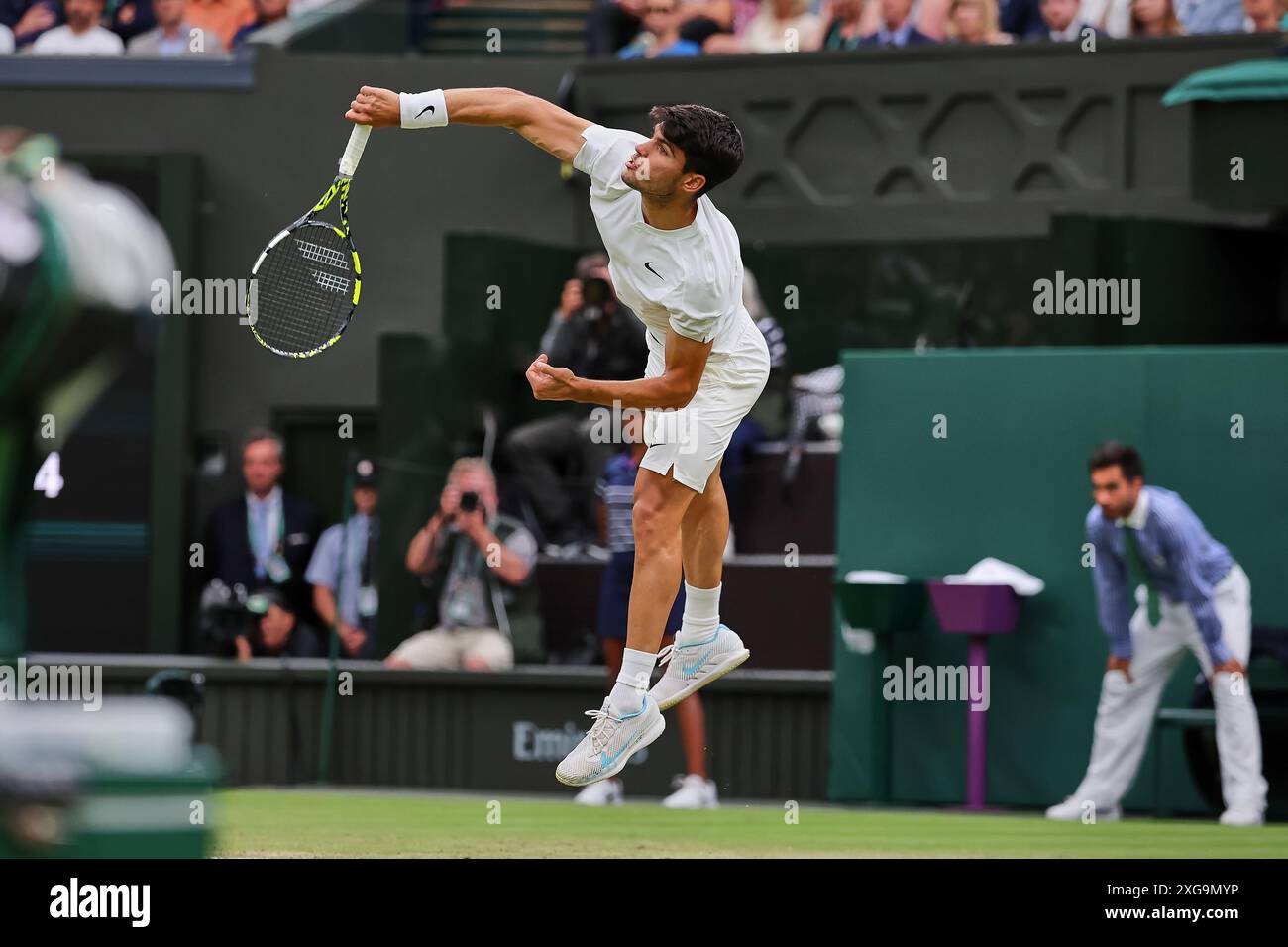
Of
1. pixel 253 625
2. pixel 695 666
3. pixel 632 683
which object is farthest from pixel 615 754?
pixel 253 625

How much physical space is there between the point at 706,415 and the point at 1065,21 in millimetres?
7836

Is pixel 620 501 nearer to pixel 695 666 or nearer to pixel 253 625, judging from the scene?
pixel 253 625

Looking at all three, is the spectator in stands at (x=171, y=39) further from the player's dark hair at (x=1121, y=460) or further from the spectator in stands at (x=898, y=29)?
the player's dark hair at (x=1121, y=460)

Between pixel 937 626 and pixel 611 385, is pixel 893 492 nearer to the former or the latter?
pixel 937 626

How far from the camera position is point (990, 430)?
1224 centimetres

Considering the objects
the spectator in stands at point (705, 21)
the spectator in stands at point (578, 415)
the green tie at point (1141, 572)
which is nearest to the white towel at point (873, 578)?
the green tie at point (1141, 572)

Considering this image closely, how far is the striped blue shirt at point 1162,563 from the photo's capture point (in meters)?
10.8

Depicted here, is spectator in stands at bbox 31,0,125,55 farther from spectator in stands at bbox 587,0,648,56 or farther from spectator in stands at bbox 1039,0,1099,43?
spectator in stands at bbox 1039,0,1099,43

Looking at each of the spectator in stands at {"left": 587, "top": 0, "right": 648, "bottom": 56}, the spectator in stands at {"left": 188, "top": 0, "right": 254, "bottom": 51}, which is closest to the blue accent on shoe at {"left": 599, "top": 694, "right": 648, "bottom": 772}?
the spectator in stands at {"left": 587, "top": 0, "right": 648, "bottom": 56}
